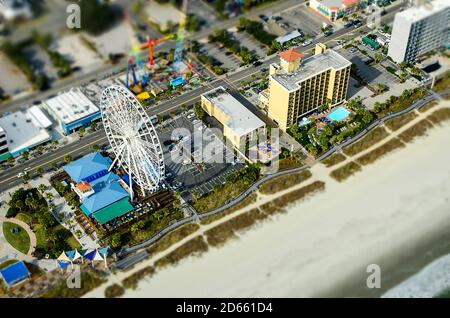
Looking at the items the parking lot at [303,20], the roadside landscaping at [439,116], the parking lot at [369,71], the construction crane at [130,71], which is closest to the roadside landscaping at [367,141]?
the roadside landscaping at [439,116]

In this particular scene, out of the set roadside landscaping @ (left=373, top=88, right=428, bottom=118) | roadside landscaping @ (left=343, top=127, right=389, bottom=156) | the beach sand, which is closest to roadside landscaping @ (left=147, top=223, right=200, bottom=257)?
the beach sand

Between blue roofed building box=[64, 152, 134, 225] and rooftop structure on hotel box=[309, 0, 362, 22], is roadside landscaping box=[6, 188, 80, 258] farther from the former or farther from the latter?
rooftop structure on hotel box=[309, 0, 362, 22]

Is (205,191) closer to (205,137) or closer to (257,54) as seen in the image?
(205,137)

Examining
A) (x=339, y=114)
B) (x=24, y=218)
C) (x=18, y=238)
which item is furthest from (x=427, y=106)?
(x=18, y=238)

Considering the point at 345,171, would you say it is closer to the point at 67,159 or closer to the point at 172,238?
the point at 172,238

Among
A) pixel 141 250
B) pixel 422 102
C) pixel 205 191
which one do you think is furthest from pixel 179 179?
pixel 422 102

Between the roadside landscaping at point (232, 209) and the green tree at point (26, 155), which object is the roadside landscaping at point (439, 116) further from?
the green tree at point (26, 155)
